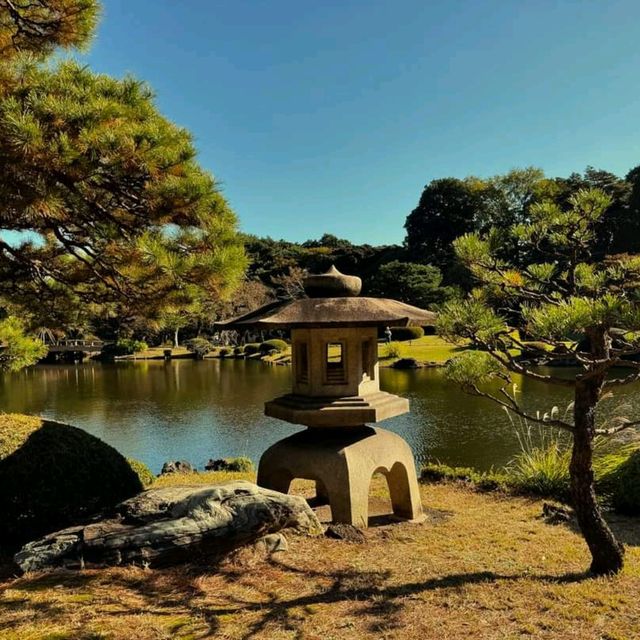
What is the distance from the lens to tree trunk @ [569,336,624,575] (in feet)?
10.6

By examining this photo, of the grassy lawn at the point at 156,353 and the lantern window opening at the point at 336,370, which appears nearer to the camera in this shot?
the lantern window opening at the point at 336,370

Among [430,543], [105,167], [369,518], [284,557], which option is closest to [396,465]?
[369,518]

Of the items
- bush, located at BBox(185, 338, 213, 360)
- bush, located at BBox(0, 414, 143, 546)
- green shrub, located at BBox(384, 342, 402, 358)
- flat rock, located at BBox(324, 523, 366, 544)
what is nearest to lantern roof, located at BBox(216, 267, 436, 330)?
bush, located at BBox(0, 414, 143, 546)

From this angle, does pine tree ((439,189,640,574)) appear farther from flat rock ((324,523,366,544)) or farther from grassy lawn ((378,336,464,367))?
grassy lawn ((378,336,464,367))

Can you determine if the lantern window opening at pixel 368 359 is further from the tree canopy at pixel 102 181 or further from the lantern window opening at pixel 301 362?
the tree canopy at pixel 102 181

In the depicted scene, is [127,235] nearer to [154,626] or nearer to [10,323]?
[10,323]

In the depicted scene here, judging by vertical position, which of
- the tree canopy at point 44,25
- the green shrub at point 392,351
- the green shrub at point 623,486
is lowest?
the green shrub at point 623,486

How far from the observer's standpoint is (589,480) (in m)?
3.25

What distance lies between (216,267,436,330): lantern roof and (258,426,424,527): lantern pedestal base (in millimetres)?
1046

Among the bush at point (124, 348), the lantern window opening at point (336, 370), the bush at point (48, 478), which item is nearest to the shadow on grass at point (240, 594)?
the bush at point (48, 478)

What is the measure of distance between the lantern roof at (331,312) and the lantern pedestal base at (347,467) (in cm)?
105

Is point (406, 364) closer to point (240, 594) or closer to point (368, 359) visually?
point (368, 359)

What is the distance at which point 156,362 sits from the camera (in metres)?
31.3

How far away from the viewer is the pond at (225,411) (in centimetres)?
1065
